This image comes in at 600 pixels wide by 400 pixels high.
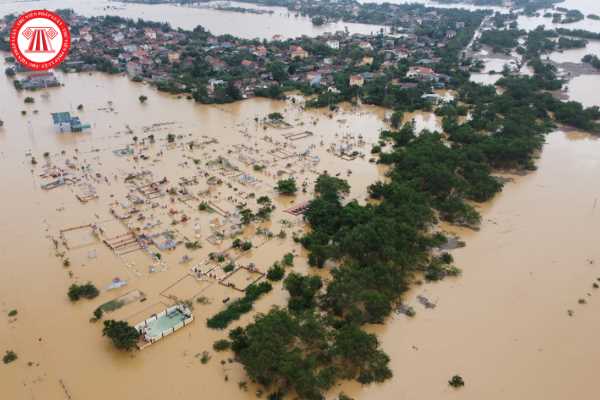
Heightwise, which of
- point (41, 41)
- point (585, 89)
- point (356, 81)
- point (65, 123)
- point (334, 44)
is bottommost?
point (65, 123)

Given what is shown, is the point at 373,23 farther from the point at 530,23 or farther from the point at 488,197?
the point at 488,197

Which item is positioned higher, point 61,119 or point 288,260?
point 61,119

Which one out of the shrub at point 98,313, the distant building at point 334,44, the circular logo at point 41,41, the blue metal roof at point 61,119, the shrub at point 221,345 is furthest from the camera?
the distant building at point 334,44

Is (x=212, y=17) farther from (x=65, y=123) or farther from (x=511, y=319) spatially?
(x=511, y=319)

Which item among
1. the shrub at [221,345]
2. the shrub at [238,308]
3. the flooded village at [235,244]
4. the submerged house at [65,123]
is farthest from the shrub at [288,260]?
the submerged house at [65,123]

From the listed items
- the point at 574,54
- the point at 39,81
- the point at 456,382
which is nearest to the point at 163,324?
the point at 456,382

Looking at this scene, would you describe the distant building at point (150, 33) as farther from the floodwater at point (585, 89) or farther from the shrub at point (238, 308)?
the shrub at point (238, 308)

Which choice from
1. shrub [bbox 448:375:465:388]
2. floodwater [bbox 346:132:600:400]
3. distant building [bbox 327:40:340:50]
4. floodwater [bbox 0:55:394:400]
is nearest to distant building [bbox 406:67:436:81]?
floodwater [bbox 0:55:394:400]
